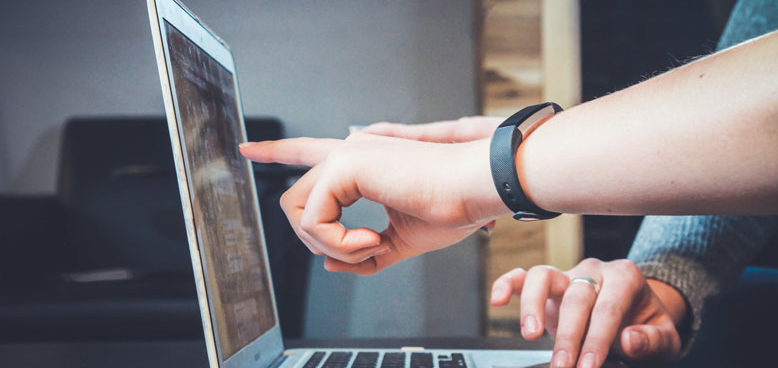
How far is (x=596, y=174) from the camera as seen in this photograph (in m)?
0.40

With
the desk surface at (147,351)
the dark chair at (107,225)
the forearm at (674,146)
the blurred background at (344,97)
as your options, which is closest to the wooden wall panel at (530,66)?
the blurred background at (344,97)

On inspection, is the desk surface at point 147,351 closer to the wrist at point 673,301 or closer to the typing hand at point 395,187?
the wrist at point 673,301

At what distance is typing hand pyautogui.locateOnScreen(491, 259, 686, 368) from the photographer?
0.49 meters

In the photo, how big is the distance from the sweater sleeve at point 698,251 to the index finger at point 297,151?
0.50 m

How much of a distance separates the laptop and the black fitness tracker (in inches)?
10.0

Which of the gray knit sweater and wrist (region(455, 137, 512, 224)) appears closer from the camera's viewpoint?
wrist (region(455, 137, 512, 224))

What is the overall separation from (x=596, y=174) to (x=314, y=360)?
42cm

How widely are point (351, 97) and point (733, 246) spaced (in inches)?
40.9

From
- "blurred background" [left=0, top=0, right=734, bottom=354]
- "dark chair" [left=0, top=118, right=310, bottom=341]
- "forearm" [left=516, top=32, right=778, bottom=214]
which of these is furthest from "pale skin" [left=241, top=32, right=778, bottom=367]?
"dark chair" [left=0, top=118, right=310, bottom=341]

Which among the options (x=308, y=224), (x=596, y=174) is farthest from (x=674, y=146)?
(x=308, y=224)

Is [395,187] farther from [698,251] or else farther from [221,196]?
[698,251]

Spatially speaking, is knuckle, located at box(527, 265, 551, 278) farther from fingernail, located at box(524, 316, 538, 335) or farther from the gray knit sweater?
the gray knit sweater

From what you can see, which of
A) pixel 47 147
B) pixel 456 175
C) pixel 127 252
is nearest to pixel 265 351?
pixel 456 175

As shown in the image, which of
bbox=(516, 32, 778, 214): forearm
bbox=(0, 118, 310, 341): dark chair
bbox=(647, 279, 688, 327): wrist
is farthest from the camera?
bbox=(0, 118, 310, 341): dark chair
